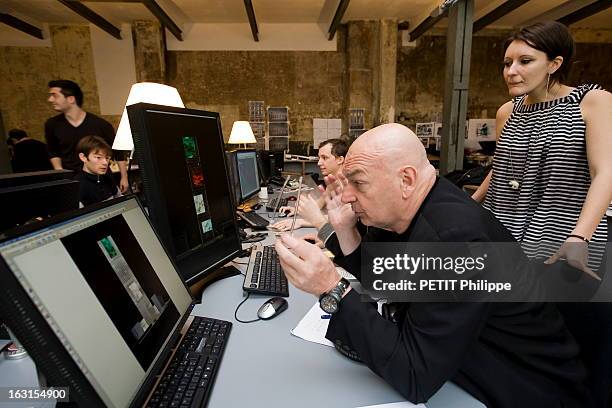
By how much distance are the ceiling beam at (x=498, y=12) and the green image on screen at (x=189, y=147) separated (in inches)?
255

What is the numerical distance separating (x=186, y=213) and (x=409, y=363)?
0.82 meters

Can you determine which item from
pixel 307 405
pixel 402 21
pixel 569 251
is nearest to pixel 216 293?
pixel 307 405

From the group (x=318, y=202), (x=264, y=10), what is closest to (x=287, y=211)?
(x=318, y=202)

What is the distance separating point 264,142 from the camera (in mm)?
7566

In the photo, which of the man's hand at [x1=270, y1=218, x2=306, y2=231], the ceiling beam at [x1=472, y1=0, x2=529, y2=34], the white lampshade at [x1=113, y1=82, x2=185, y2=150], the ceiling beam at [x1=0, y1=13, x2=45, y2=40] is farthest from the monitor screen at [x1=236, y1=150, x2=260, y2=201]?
the ceiling beam at [x1=0, y1=13, x2=45, y2=40]

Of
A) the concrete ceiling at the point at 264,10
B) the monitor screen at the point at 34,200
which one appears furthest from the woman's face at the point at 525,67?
the concrete ceiling at the point at 264,10

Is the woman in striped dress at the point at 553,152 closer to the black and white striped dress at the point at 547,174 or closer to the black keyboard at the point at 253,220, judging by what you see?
the black and white striped dress at the point at 547,174

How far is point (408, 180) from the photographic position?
2.74 feet

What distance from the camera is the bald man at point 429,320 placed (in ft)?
2.26

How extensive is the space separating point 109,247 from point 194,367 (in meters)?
0.33

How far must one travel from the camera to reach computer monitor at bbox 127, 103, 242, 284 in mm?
987

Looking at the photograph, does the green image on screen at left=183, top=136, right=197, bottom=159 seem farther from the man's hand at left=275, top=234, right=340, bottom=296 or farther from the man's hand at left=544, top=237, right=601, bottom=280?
the man's hand at left=544, top=237, right=601, bottom=280

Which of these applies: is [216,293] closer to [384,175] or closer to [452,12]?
[384,175]

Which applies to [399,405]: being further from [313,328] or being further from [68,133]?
[68,133]
